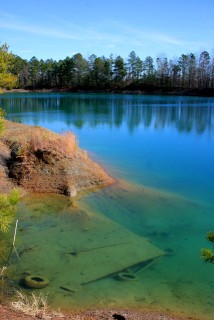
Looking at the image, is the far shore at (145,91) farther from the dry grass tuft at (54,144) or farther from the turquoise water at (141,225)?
the dry grass tuft at (54,144)

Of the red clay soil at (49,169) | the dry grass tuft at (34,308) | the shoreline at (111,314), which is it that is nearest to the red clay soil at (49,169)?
the red clay soil at (49,169)

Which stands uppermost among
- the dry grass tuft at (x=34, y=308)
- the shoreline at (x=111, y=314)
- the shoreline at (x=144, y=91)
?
the shoreline at (x=144, y=91)

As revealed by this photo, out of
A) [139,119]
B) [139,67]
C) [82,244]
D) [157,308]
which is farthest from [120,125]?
[139,67]

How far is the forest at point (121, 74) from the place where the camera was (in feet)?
359

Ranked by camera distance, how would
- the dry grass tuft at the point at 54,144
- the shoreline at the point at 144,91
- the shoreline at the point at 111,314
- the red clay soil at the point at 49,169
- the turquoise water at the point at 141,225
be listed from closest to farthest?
the shoreline at the point at 111,314 < the turquoise water at the point at 141,225 < the red clay soil at the point at 49,169 < the dry grass tuft at the point at 54,144 < the shoreline at the point at 144,91

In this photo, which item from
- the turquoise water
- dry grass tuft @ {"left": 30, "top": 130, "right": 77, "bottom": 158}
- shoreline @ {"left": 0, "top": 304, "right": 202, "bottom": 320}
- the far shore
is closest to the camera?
shoreline @ {"left": 0, "top": 304, "right": 202, "bottom": 320}

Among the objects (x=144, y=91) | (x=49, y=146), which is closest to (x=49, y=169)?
(x=49, y=146)

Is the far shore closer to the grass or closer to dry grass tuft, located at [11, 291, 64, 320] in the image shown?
the grass

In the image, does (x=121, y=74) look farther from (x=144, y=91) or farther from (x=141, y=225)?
(x=141, y=225)

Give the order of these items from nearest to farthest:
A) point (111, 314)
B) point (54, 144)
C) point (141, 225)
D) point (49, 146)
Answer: point (111, 314) < point (141, 225) < point (49, 146) < point (54, 144)

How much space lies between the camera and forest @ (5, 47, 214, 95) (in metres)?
110

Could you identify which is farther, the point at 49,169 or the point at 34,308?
the point at 49,169

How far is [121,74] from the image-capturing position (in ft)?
381

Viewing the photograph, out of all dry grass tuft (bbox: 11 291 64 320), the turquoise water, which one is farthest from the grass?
dry grass tuft (bbox: 11 291 64 320)
